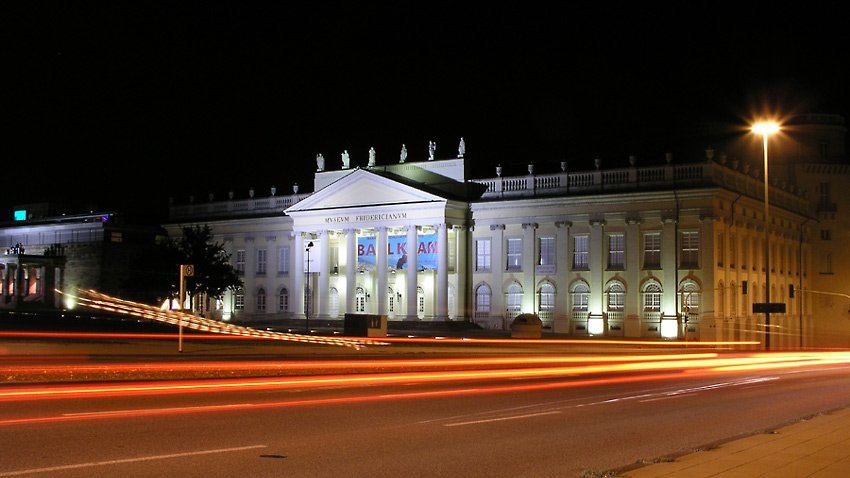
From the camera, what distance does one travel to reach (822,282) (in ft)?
262

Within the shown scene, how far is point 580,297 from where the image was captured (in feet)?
212

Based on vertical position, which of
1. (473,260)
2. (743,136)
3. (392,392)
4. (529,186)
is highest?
(743,136)

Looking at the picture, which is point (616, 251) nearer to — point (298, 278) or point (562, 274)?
point (562, 274)

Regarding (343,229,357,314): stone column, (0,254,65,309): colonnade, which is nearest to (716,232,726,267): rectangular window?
(343,229,357,314): stone column

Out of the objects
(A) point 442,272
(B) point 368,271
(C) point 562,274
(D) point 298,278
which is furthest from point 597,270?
(D) point 298,278

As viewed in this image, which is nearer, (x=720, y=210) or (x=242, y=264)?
(x=720, y=210)

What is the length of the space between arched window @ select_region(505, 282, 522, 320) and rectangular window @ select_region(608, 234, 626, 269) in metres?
7.21

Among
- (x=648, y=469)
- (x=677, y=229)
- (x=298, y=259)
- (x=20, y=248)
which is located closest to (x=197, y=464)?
(x=648, y=469)

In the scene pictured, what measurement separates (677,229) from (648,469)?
173 feet

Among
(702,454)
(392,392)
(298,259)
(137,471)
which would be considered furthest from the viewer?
(298,259)

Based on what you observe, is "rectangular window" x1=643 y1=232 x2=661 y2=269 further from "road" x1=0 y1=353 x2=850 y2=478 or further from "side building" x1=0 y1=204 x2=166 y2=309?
"side building" x1=0 y1=204 x2=166 y2=309

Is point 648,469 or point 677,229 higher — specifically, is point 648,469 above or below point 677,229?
below

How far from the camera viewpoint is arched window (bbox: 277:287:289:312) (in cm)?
7812

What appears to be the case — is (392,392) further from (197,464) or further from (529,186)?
(529,186)
